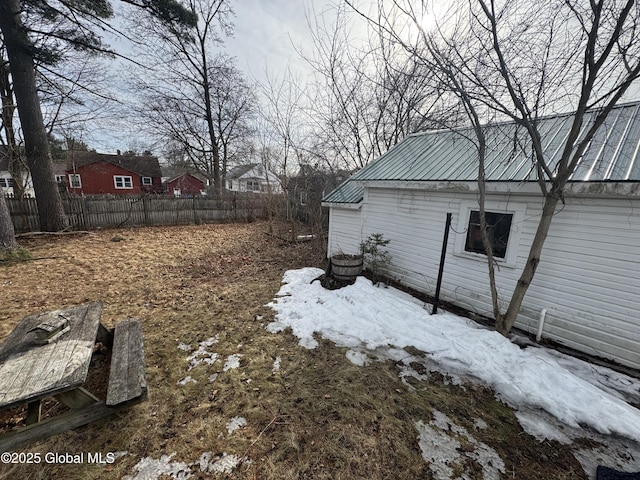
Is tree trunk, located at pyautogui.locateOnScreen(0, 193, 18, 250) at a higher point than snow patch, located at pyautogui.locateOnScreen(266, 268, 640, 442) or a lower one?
higher

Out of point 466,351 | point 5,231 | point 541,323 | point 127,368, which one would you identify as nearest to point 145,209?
point 5,231

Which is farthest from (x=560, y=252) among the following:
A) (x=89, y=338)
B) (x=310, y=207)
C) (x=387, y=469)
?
(x=310, y=207)

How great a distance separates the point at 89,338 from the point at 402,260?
555cm

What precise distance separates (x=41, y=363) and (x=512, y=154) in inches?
246

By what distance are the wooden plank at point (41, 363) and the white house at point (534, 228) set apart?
5.58 meters

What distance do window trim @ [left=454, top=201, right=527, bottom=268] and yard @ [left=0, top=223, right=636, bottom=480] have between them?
241 cm

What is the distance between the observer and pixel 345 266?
580 centimetres

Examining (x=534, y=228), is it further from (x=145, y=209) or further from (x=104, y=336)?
(x=145, y=209)

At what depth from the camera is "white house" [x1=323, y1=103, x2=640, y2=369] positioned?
336 cm

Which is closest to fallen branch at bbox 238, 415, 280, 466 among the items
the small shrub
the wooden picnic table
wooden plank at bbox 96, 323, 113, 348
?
the wooden picnic table

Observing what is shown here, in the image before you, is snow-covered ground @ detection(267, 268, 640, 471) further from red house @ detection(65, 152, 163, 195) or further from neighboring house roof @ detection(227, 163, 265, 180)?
red house @ detection(65, 152, 163, 195)

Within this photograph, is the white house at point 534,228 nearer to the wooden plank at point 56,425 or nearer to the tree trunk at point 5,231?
the wooden plank at point 56,425

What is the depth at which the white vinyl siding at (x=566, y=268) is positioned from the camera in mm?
3357

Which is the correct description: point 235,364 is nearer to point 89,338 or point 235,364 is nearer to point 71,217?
point 89,338
